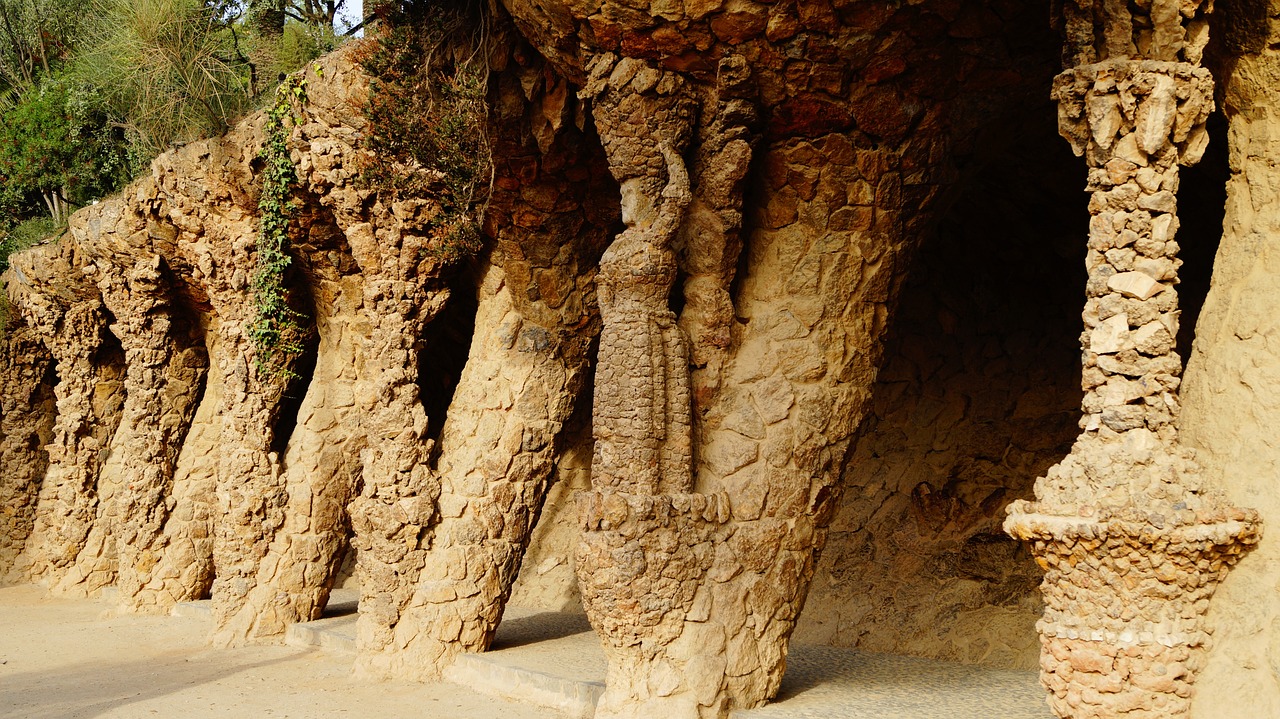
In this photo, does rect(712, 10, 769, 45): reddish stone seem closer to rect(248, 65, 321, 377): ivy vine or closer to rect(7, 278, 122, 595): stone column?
rect(248, 65, 321, 377): ivy vine

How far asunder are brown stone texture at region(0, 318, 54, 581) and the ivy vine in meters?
7.49

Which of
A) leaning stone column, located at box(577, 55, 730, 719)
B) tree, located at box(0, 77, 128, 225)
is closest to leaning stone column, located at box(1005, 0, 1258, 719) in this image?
leaning stone column, located at box(577, 55, 730, 719)

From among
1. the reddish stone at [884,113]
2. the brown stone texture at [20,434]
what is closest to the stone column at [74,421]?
the brown stone texture at [20,434]

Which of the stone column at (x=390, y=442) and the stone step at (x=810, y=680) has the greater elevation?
the stone column at (x=390, y=442)

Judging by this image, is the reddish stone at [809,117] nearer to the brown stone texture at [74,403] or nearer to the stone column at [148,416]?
the stone column at [148,416]

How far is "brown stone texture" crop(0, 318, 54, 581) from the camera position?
1628 centimetres

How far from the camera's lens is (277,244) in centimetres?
987

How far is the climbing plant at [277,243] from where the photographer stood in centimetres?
937

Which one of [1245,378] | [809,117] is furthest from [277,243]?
[1245,378]

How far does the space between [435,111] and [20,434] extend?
38.6 ft

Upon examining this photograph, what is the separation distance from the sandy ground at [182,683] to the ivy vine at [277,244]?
277cm

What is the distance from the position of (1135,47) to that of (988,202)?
14.9 feet

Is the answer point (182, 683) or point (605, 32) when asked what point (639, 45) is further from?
point (182, 683)

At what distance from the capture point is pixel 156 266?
1253cm
